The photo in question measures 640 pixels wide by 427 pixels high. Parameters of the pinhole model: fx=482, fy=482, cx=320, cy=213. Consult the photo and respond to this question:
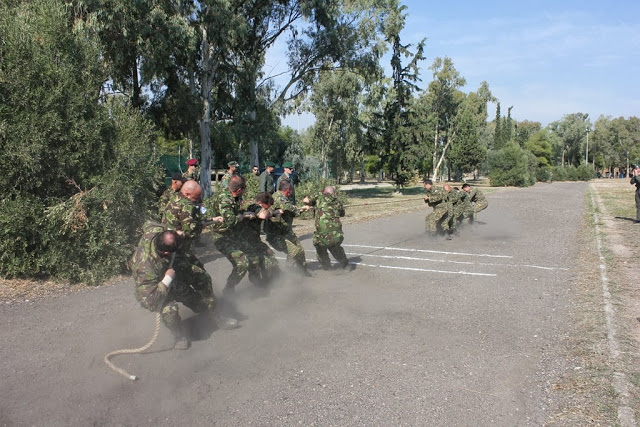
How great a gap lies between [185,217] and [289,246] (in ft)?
9.96

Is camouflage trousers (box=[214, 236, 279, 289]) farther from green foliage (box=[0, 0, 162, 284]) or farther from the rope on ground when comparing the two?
green foliage (box=[0, 0, 162, 284])

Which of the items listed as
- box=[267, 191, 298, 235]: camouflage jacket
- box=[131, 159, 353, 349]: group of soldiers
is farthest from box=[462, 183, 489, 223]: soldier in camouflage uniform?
box=[267, 191, 298, 235]: camouflage jacket

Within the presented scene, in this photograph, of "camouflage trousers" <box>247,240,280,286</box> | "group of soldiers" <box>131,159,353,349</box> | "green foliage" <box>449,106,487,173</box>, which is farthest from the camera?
"green foliage" <box>449,106,487,173</box>

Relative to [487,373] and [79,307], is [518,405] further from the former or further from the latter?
[79,307]

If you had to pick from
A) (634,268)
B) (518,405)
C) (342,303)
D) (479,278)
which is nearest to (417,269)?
(479,278)

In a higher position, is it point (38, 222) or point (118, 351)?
point (38, 222)

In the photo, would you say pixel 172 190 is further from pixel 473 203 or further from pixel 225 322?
pixel 473 203

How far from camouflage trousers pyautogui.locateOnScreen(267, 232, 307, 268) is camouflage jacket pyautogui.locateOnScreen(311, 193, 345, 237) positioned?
2.27 ft

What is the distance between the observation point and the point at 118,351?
5.29 metres

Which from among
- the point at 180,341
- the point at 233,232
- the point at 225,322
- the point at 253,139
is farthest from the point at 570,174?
the point at 180,341

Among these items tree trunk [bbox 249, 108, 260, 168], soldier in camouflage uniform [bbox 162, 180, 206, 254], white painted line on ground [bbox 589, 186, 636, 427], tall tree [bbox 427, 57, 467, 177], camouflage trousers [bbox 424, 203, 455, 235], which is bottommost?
white painted line on ground [bbox 589, 186, 636, 427]

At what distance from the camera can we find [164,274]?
207 inches

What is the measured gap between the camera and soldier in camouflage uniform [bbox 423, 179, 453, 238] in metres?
13.7

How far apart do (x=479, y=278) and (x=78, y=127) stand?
8095 millimetres
